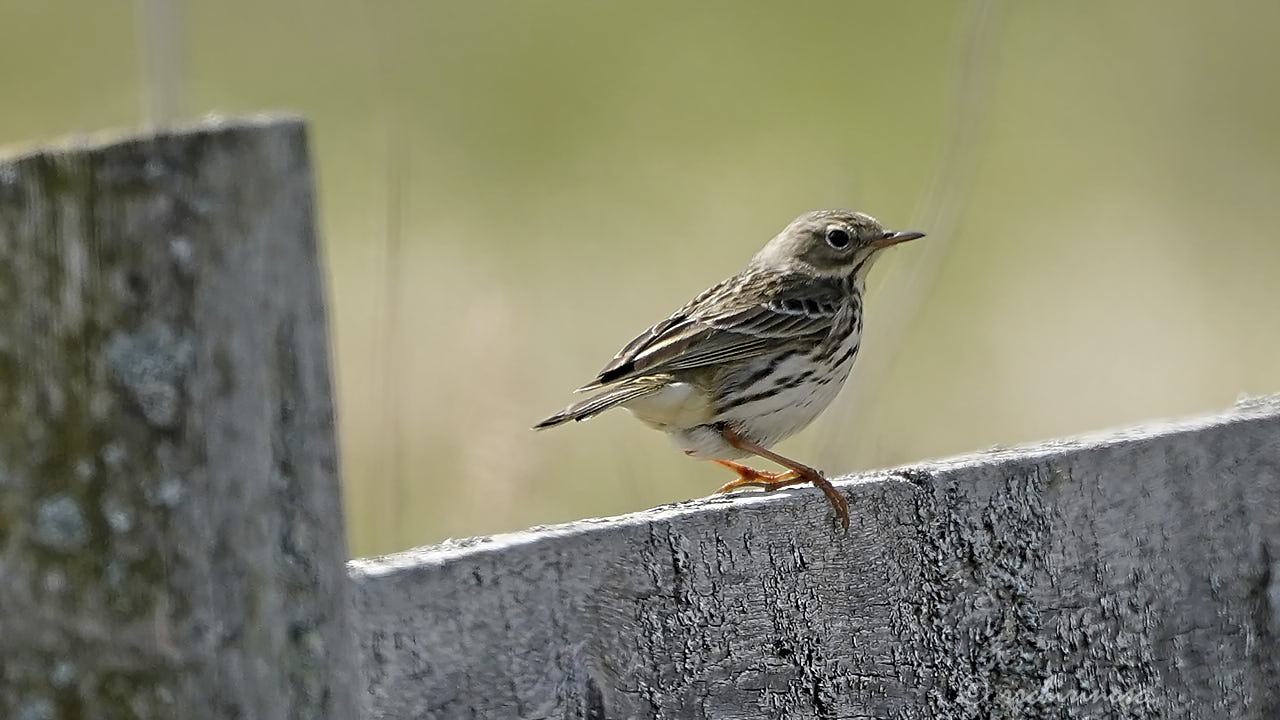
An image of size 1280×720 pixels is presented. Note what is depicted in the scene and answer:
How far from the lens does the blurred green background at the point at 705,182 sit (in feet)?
29.1

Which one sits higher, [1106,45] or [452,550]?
[1106,45]

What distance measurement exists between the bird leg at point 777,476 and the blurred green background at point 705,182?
131 centimetres

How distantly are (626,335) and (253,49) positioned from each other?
5063 mm

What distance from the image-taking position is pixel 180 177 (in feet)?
5.94

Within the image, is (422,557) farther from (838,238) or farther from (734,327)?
(838,238)

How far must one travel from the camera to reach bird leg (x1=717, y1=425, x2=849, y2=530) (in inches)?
122

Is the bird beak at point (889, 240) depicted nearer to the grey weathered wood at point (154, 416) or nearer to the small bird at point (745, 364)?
the small bird at point (745, 364)

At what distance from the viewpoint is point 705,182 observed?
11.8 metres

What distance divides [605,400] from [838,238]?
144cm

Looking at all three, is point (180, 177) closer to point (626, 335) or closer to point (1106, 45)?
point (626, 335)

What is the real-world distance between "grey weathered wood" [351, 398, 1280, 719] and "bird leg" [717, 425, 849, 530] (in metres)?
0.04

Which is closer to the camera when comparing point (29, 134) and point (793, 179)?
point (29, 134)

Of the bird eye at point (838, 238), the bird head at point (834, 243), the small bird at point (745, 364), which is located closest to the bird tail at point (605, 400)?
the small bird at point (745, 364)

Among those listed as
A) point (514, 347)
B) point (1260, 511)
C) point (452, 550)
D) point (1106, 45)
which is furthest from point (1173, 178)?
point (452, 550)
